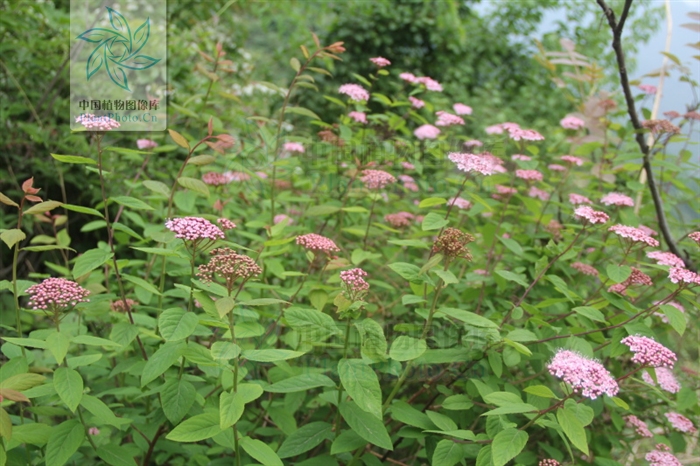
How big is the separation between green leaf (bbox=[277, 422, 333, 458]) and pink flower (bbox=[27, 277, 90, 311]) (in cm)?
57

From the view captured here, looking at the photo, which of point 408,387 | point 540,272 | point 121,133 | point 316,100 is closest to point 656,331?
point 540,272

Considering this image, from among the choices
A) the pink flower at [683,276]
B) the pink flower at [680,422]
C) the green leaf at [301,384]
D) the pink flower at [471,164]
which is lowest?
the pink flower at [680,422]

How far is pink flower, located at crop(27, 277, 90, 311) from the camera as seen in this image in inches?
47.5

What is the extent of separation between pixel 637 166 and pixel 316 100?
4.85m

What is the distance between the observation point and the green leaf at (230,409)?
1.04 metres

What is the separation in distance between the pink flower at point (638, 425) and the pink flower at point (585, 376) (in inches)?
25.5

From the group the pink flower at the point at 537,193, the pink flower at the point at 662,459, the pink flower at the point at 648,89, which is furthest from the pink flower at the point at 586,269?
the pink flower at the point at 648,89

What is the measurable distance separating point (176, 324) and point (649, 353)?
3.40 ft

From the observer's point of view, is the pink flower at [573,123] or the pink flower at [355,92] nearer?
the pink flower at [355,92]

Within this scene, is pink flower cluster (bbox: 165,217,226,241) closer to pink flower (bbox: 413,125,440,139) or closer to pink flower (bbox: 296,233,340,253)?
pink flower (bbox: 296,233,340,253)

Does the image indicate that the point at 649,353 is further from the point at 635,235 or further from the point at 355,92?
the point at 355,92

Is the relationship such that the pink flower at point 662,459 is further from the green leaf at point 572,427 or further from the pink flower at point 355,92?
the pink flower at point 355,92

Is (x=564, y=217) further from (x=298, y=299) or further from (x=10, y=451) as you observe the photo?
(x=10, y=451)

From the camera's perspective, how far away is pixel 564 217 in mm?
2430
